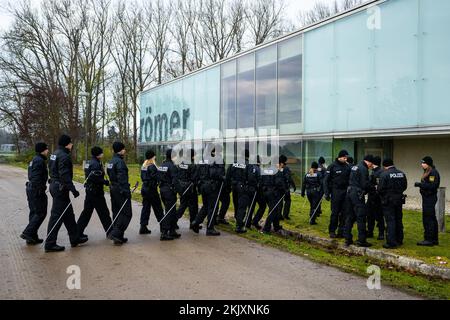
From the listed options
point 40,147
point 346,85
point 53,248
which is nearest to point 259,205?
point 53,248

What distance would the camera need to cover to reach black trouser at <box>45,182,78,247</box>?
830cm

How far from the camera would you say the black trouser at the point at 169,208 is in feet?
31.7

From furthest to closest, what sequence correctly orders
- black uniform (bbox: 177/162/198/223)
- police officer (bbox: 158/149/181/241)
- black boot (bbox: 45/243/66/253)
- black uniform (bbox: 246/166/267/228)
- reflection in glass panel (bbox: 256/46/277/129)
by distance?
reflection in glass panel (bbox: 256/46/277/129) → black uniform (bbox: 246/166/267/228) → black uniform (bbox: 177/162/198/223) → police officer (bbox: 158/149/181/241) → black boot (bbox: 45/243/66/253)

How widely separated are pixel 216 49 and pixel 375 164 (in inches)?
1540

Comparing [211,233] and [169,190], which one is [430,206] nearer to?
[211,233]

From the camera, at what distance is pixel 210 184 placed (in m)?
10.3

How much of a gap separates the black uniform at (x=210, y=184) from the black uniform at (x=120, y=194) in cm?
198

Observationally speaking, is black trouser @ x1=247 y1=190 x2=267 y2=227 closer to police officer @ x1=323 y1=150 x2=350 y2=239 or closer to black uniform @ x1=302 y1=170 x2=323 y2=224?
police officer @ x1=323 y1=150 x2=350 y2=239

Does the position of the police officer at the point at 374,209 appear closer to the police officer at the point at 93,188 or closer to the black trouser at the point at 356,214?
the black trouser at the point at 356,214

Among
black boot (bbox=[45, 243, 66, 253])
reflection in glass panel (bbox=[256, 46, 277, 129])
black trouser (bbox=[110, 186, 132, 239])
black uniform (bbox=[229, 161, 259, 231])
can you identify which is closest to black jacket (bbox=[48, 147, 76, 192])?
black trouser (bbox=[110, 186, 132, 239])

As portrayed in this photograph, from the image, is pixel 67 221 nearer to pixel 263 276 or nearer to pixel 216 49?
pixel 263 276

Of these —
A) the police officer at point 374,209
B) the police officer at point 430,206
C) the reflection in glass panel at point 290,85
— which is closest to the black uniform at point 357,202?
the police officer at point 374,209

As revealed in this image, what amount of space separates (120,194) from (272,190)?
361cm
